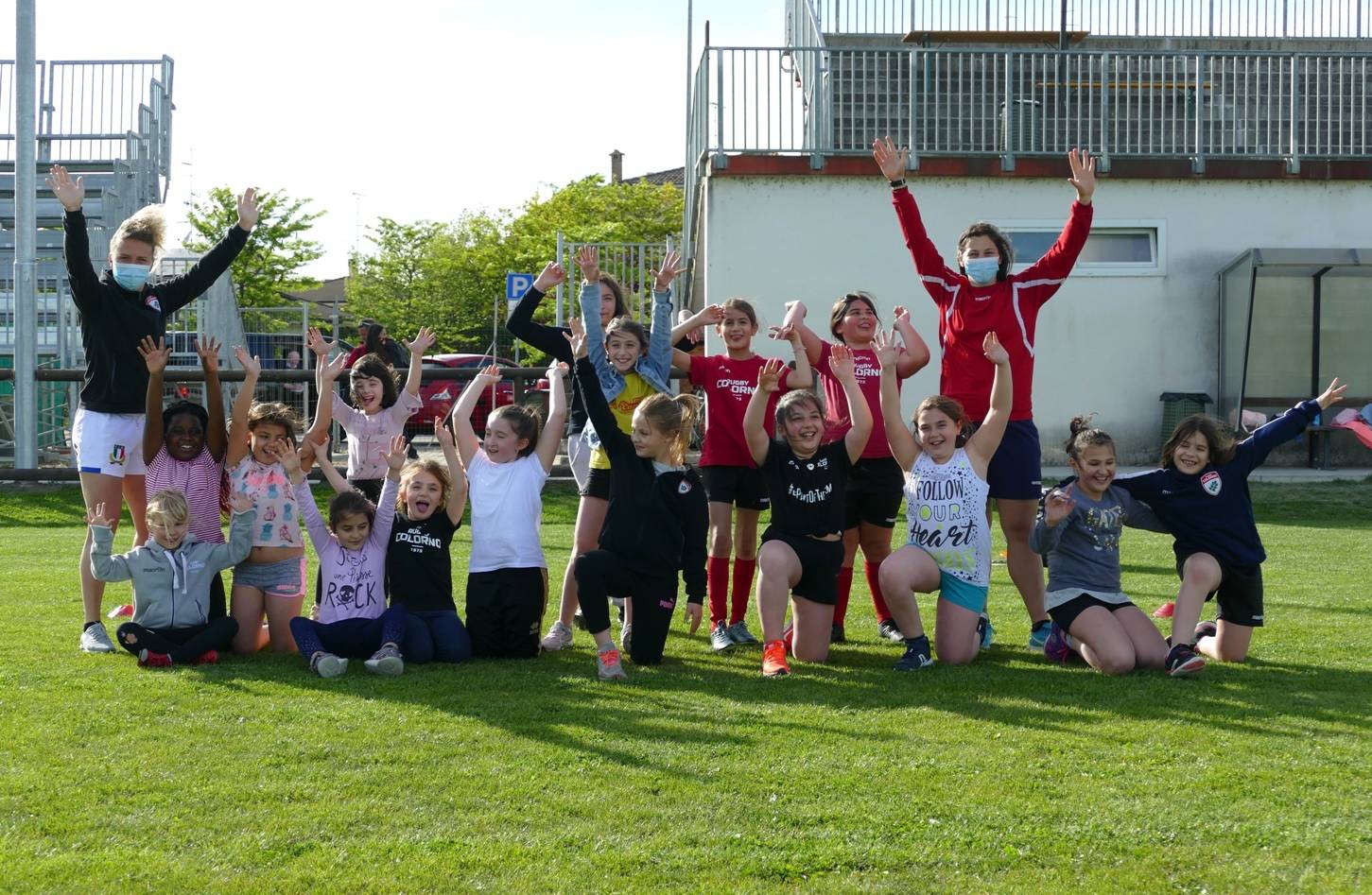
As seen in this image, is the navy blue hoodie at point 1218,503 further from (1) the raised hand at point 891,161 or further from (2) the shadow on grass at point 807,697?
(1) the raised hand at point 891,161

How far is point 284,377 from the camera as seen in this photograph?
46.2 feet

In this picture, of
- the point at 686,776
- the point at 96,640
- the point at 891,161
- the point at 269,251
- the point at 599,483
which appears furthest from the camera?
the point at 269,251

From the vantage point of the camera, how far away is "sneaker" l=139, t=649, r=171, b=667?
6.15 metres

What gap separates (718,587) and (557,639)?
0.86 metres

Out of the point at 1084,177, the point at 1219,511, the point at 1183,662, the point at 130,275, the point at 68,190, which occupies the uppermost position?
the point at 1084,177

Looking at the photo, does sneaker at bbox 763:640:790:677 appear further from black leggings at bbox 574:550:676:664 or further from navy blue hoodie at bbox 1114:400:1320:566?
navy blue hoodie at bbox 1114:400:1320:566

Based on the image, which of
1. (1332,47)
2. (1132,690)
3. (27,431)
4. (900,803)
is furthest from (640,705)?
(1332,47)

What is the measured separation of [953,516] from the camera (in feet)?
21.0

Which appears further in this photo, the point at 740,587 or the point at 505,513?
the point at 740,587

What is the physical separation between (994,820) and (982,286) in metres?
3.55

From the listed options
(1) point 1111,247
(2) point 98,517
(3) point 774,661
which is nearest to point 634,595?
(3) point 774,661

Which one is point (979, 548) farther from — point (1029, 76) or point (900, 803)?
point (1029, 76)

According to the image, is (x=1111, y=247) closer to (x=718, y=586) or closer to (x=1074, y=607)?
(x=718, y=586)

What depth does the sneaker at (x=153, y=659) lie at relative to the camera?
615 cm
